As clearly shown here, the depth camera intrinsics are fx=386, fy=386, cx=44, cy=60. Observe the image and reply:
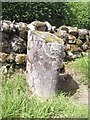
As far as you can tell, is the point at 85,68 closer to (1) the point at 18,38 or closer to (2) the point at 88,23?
(1) the point at 18,38

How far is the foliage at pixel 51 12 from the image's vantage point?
7824 millimetres

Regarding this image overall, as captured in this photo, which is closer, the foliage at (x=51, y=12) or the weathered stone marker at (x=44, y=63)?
the weathered stone marker at (x=44, y=63)

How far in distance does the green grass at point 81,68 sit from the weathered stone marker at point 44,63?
1100 mm

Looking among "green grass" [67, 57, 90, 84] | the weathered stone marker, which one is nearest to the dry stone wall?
the weathered stone marker

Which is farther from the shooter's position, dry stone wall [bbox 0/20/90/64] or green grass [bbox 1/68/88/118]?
dry stone wall [bbox 0/20/90/64]

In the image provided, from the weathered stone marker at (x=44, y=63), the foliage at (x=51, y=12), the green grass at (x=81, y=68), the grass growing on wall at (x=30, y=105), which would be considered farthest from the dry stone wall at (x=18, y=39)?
the grass growing on wall at (x=30, y=105)

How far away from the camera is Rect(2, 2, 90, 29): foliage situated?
782 centimetres

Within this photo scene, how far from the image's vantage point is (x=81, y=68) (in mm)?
7129

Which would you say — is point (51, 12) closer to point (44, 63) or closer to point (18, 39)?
point (18, 39)

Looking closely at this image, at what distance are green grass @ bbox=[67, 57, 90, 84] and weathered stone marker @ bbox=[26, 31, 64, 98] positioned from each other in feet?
3.61

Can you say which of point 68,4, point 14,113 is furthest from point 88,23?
point 14,113

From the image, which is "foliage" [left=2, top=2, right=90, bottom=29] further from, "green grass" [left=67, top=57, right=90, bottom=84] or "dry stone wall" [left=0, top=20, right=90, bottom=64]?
"green grass" [left=67, top=57, right=90, bottom=84]

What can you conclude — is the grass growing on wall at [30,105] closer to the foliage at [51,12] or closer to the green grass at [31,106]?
the green grass at [31,106]

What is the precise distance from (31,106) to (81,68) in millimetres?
2011
